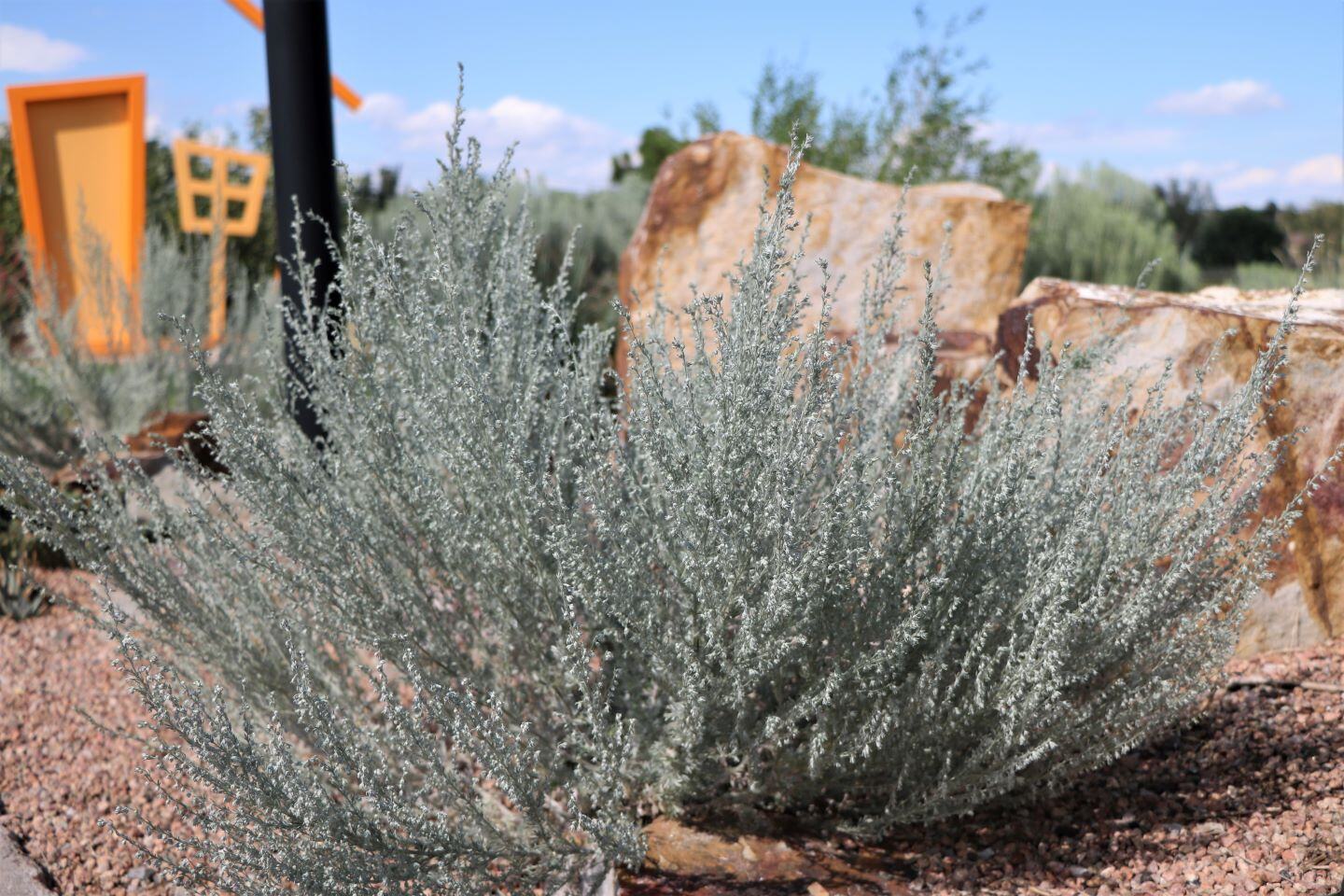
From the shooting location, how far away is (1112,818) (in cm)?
276

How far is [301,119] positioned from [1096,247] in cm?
741

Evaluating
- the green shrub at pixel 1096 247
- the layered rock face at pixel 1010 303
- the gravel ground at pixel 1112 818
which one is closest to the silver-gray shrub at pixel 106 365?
the layered rock face at pixel 1010 303

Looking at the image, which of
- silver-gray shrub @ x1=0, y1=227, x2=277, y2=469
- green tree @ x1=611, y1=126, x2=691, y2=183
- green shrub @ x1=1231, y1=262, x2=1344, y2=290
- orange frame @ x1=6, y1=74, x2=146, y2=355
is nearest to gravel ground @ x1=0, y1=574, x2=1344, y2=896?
silver-gray shrub @ x1=0, y1=227, x2=277, y2=469

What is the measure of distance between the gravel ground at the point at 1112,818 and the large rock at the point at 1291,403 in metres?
0.13

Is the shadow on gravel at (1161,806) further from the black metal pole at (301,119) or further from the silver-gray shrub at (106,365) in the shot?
the silver-gray shrub at (106,365)

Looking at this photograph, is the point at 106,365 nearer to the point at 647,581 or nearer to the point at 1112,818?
the point at 647,581

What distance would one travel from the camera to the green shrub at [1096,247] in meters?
9.80

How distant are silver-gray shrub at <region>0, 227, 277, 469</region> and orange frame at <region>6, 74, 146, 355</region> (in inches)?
65.9

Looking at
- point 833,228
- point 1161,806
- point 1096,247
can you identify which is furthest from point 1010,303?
point 1096,247

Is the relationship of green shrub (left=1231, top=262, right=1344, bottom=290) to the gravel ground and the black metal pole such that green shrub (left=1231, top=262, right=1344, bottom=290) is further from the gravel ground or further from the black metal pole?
the black metal pole

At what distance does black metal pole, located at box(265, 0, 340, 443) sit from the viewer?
431 cm

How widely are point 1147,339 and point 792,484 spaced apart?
6.78ft

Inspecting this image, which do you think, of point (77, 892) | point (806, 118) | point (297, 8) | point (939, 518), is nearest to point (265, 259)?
point (806, 118)

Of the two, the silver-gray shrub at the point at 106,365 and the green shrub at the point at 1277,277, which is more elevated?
the green shrub at the point at 1277,277
